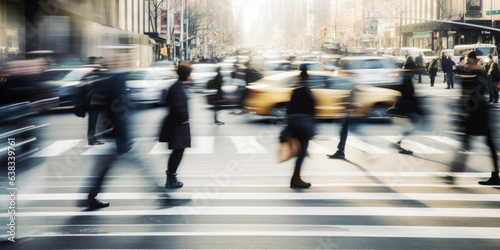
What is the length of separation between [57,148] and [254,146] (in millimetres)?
A: 4109

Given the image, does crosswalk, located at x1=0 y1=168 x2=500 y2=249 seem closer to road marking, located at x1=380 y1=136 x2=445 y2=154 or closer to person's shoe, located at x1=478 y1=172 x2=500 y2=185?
person's shoe, located at x1=478 y1=172 x2=500 y2=185

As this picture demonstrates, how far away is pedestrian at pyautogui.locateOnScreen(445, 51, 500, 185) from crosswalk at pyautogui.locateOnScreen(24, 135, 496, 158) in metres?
2.64

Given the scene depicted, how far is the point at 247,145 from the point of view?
12.1 metres

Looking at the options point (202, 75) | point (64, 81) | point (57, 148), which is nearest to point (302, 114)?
point (57, 148)

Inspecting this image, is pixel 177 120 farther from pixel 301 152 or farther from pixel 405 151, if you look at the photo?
pixel 405 151

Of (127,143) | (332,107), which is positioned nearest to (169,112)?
(127,143)

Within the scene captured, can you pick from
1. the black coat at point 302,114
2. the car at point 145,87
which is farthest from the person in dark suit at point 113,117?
the car at point 145,87

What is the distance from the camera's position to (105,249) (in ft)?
17.9

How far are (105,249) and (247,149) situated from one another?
20.8 ft

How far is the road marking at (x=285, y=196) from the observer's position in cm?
755

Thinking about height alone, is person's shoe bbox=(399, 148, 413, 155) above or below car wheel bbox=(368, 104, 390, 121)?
below

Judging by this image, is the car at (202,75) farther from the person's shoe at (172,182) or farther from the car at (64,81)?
the person's shoe at (172,182)

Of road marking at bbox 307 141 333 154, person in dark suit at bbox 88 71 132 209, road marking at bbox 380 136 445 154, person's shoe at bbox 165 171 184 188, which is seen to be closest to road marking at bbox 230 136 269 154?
road marking at bbox 307 141 333 154

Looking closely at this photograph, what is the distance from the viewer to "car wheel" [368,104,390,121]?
14992 millimetres
